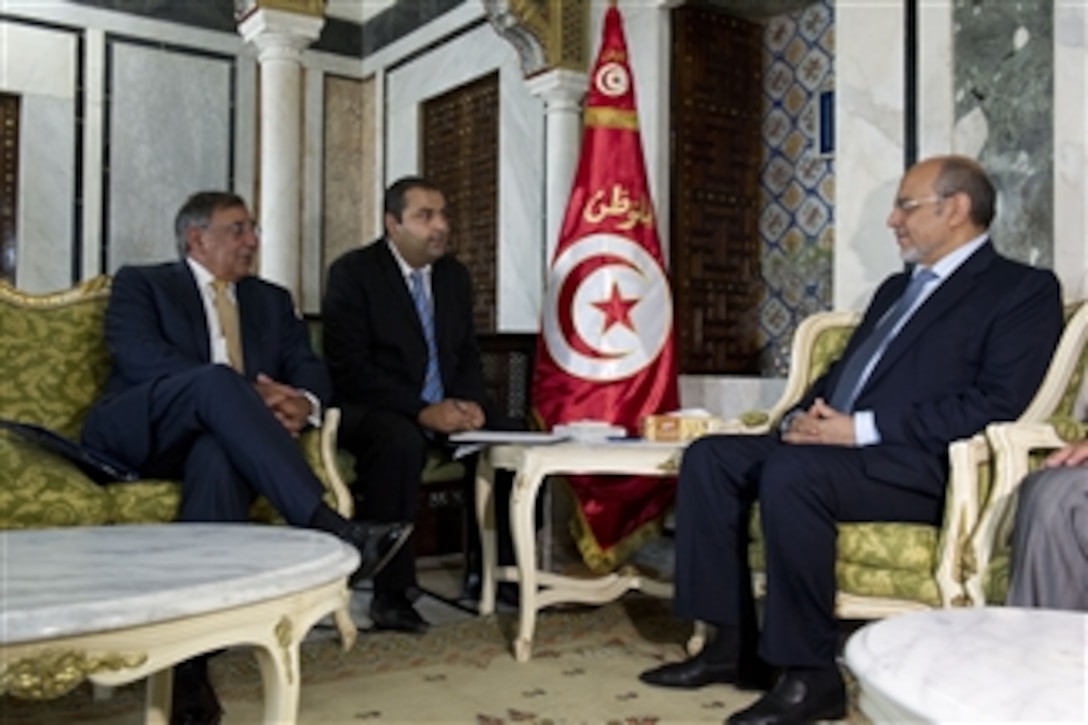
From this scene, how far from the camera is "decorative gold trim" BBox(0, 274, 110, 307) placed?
3.10m

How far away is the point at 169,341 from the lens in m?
3.03

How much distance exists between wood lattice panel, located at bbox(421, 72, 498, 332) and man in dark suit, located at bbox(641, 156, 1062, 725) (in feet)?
11.5

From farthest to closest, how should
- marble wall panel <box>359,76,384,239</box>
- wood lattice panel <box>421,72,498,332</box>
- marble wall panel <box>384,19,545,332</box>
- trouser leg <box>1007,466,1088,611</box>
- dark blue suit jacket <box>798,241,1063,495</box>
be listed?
marble wall panel <box>359,76,384,239</box> < wood lattice panel <box>421,72,498,332</box> < marble wall panel <box>384,19,545,332</box> < dark blue suit jacket <box>798,241,1063,495</box> < trouser leg <box>1007,466,1088,611</box>

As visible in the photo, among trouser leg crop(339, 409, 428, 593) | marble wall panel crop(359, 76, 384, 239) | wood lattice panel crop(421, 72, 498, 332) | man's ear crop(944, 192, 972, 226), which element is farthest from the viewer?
marble wall panel crop(359, 76, 384, 239)

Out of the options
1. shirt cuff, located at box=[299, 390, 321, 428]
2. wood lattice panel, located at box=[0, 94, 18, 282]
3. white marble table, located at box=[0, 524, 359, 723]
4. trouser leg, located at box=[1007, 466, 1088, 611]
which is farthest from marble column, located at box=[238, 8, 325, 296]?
trouser leg, located at box=[1007, 466, 1088, 611]

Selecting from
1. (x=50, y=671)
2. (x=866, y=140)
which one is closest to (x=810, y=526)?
(x=50, y=671)

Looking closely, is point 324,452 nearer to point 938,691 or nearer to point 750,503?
point 750,503

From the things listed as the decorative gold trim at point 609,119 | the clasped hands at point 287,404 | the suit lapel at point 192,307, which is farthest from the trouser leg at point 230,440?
the decorative gold trim at point 609,119

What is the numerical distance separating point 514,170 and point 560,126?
590 millimetres

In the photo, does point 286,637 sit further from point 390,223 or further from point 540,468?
point 390,223

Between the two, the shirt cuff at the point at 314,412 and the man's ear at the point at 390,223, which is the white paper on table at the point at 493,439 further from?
the man's ear at the point at 390,223

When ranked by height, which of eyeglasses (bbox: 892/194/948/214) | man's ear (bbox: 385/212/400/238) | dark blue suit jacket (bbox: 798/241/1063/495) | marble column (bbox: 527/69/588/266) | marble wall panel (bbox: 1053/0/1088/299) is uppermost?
marble column (bbox: 527/69/588/266)

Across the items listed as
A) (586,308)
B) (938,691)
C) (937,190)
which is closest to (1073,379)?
(937,190)

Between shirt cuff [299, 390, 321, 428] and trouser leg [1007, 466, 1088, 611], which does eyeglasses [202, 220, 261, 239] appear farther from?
trouser leg [1007, 466, 1088, 611]
